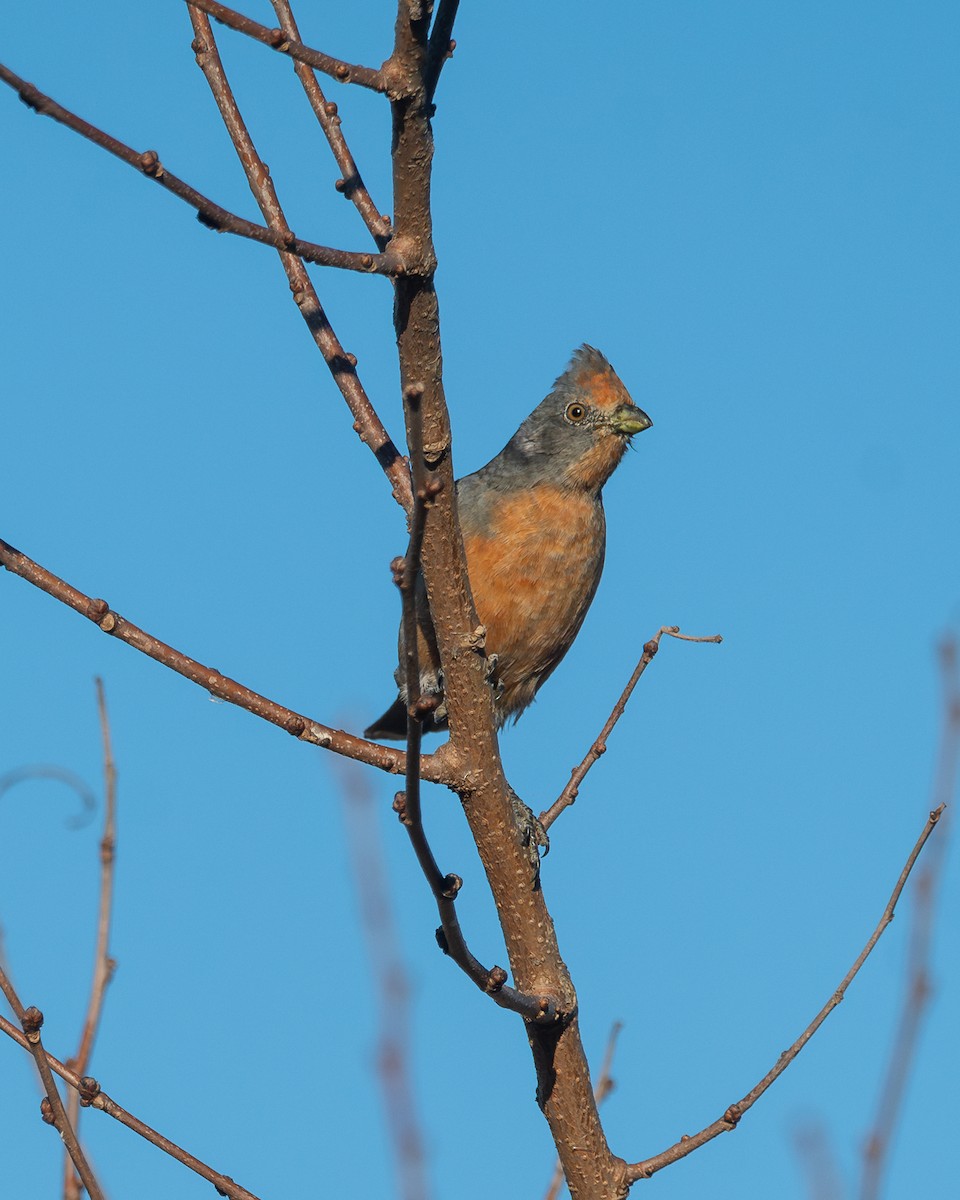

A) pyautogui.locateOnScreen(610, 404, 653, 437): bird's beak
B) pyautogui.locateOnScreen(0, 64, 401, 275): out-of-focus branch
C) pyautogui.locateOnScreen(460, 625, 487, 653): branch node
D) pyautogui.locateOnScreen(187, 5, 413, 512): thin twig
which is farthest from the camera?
pyautogui.locateOnScreen(610, 404, 653, 437): bird's beak

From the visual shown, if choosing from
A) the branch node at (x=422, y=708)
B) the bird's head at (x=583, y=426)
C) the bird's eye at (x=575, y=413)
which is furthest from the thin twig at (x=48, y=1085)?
the bird's eye at (x=575, y=413)

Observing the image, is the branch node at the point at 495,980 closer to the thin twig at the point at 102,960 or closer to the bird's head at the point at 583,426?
the thin twig at the point at 102,960

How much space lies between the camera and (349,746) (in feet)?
11.2

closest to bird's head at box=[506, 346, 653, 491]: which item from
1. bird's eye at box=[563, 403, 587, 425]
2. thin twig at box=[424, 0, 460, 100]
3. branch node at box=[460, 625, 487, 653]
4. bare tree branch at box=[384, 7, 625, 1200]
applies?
bird's eye at box=[563, 403, 587, 425]

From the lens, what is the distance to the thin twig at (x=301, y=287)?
4059 mm

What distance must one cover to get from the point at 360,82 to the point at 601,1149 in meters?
2.43

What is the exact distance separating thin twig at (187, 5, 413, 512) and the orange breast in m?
1.35

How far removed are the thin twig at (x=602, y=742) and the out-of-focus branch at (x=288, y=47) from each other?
214 centimetres

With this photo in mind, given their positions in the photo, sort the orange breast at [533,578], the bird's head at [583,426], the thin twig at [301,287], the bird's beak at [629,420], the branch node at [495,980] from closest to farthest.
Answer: the branch node at [495,980] < the thin twig at [301,287] < the orange breast at [533,578] < the bird's head at [583,426] < the bird's beak at [629,420]

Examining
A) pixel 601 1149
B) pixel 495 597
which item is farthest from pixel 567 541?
pixel 601 1149

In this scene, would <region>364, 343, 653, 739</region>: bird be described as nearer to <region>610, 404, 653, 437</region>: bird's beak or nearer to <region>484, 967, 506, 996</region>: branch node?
<region>610, 404, 653, 437</region>: bird's beak

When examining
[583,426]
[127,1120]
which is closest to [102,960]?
[127,1120]

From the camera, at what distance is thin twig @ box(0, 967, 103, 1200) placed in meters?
2.38

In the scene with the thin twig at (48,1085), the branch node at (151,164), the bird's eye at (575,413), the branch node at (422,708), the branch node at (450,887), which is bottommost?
the thin twig at (48,1085)
